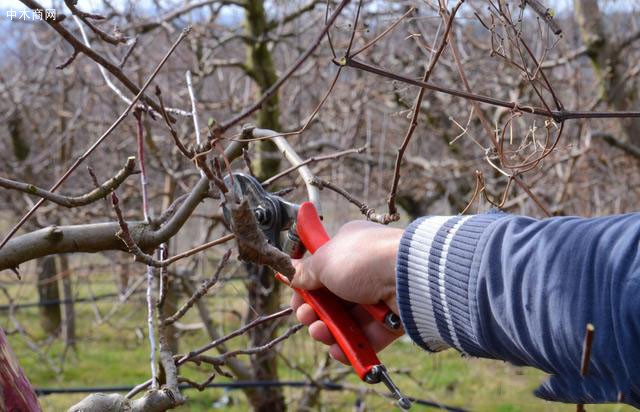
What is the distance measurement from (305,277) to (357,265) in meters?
0.13

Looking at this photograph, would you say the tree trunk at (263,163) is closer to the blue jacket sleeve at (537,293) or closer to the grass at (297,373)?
the grass at (297,373)

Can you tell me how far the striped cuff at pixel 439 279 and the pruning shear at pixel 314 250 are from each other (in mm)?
95

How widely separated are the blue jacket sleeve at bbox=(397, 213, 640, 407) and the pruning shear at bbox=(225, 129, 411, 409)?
119mm

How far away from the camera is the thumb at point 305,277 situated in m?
1.45

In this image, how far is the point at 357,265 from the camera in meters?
1.37

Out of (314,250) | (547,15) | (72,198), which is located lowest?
(314,250)

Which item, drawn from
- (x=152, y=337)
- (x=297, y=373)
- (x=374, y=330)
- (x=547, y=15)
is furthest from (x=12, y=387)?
(x=297, y=373)

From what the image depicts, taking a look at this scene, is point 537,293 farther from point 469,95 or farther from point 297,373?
point 297,373

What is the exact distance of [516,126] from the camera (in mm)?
6191

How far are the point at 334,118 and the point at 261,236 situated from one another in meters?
5.53

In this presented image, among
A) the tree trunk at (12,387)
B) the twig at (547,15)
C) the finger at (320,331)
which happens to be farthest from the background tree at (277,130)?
the finger at (320,331)

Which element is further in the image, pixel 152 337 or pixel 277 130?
pixel 277 130

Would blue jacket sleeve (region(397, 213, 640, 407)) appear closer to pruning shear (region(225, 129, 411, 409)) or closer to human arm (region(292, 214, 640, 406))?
human arm (region(292, 214, 640, 406))

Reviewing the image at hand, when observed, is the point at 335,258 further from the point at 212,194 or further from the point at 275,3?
the point at 275,3
